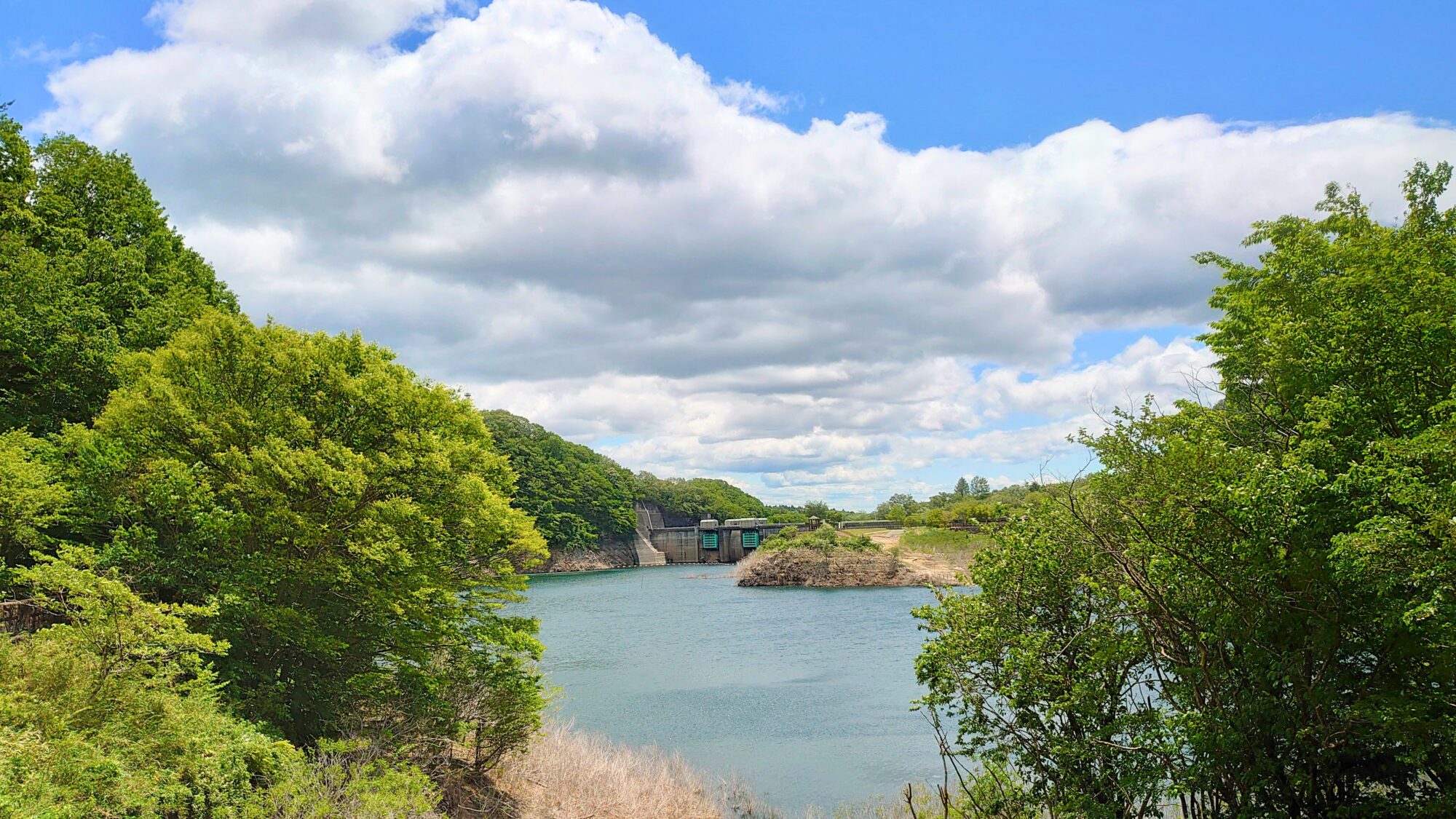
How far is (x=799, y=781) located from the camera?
21.6 metres

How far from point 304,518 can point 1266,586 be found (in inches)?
650

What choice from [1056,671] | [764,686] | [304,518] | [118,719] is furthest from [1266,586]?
[764,686]

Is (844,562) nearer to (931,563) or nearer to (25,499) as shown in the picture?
(931,563)

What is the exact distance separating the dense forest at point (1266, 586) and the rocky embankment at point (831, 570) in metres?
61.1

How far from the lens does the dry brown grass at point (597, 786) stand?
18.2 meters

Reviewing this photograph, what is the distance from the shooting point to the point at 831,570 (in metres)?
76.6

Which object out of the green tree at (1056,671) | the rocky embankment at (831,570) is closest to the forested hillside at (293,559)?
the green tree at (1056,671)

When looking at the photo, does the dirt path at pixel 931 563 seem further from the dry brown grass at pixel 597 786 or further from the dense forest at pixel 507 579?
the dense forest at pixel 507 579

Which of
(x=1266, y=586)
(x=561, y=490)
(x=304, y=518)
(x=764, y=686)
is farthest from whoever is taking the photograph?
(x=561, y=490)

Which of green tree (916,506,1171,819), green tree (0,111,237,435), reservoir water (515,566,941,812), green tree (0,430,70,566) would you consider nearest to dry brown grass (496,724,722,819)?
reservoir water (515,566,941,812)

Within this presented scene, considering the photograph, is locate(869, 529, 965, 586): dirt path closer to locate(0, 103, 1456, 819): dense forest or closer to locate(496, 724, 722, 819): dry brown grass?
locate(496, 724, 722, 819): dry brown grass

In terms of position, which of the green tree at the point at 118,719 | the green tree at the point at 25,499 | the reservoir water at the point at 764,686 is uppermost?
the green tree at the point at 25,499

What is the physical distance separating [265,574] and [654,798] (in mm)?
9470

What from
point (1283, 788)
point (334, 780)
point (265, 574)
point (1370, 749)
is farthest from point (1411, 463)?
point (265, 574)
